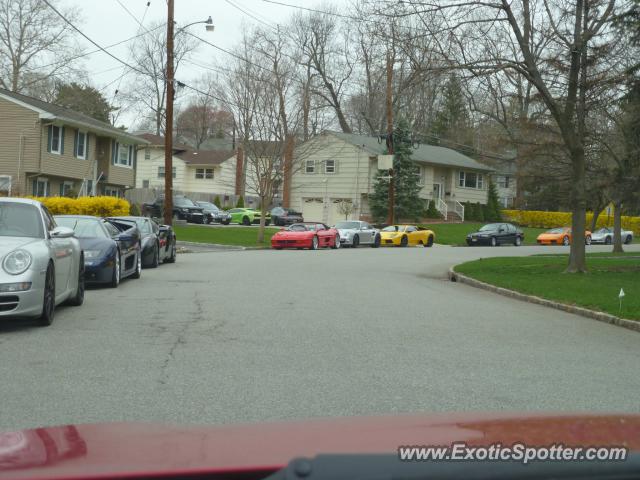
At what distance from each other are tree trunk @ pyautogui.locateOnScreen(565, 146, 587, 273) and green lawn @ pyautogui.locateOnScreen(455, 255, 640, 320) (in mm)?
449

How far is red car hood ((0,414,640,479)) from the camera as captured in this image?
1980 millimetres

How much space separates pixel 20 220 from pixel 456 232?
47.7 metres

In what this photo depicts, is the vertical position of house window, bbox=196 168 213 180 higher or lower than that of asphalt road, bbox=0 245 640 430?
higher

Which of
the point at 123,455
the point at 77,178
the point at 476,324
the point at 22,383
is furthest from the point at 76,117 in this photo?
the point at 123,455

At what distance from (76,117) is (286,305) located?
106 ft

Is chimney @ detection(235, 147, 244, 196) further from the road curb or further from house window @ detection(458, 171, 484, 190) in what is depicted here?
the road curb

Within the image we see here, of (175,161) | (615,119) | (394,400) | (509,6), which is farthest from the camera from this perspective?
(175,161)

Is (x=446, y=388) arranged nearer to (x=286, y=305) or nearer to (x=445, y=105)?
(x=286, y=305)

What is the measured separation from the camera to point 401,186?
58.9 meters

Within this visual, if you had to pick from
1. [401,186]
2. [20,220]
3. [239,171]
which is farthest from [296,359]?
[239,171]

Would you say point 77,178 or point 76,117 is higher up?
point 76,117

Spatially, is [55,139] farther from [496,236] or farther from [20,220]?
[20,220]

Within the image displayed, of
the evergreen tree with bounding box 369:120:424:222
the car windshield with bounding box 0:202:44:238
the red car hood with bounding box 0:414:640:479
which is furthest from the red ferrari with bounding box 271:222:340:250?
the red car hood with bounding box 0:414:640:479

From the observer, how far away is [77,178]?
43.1 m
